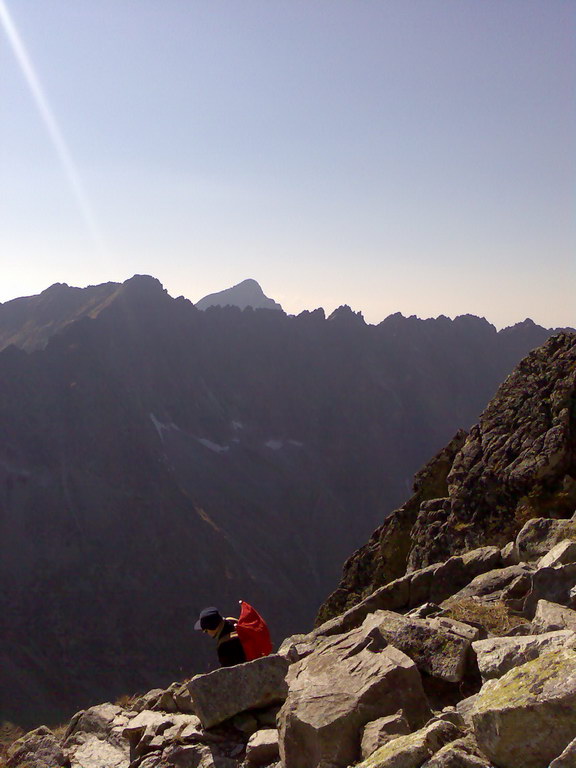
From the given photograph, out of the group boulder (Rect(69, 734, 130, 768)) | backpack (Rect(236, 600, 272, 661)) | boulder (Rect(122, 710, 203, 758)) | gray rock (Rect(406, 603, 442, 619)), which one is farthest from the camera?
gray rock (Rect(406, 603, 442, 619))

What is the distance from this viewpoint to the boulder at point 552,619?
22.5ft

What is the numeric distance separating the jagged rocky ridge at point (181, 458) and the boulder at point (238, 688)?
57.1 meters

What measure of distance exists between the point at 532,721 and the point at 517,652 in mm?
1697

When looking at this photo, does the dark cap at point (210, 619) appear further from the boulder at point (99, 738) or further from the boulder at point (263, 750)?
the boulder at point (99, 738)

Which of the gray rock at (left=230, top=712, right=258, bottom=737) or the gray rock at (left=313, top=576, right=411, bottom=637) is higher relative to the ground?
the gray rock at (left=230, top=712, right=258, bottom=737)

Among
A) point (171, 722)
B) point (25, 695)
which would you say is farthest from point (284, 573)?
point (171, 722)

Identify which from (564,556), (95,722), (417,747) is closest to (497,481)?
(564,556)

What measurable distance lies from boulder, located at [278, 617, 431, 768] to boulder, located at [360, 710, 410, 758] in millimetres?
222

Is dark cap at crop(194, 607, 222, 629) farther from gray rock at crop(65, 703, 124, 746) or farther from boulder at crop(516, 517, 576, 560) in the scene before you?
boulder at crop(516, 517, 576, 560)

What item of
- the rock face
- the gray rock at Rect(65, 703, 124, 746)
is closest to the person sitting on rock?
the gray rock at Rect(65, 703, 124, 746)

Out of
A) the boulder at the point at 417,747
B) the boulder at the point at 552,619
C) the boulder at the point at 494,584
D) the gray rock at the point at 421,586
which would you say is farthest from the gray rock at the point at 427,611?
the boulder at the point at 417,747

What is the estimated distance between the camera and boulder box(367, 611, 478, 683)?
711cm

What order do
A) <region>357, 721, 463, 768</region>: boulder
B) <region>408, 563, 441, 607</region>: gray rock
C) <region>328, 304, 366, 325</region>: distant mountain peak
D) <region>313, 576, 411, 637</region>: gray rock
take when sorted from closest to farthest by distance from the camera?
<region>357, 721, 463, 768</region>: boulder
<region>313, 576, 411, 637</region>: gray rock
<region>408, 563, 441, 607</region>: gray rock
<region>328, 304, 366, 325</region>: distant mountain peak

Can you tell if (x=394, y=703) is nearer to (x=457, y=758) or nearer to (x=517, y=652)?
(x=517, y=652)
